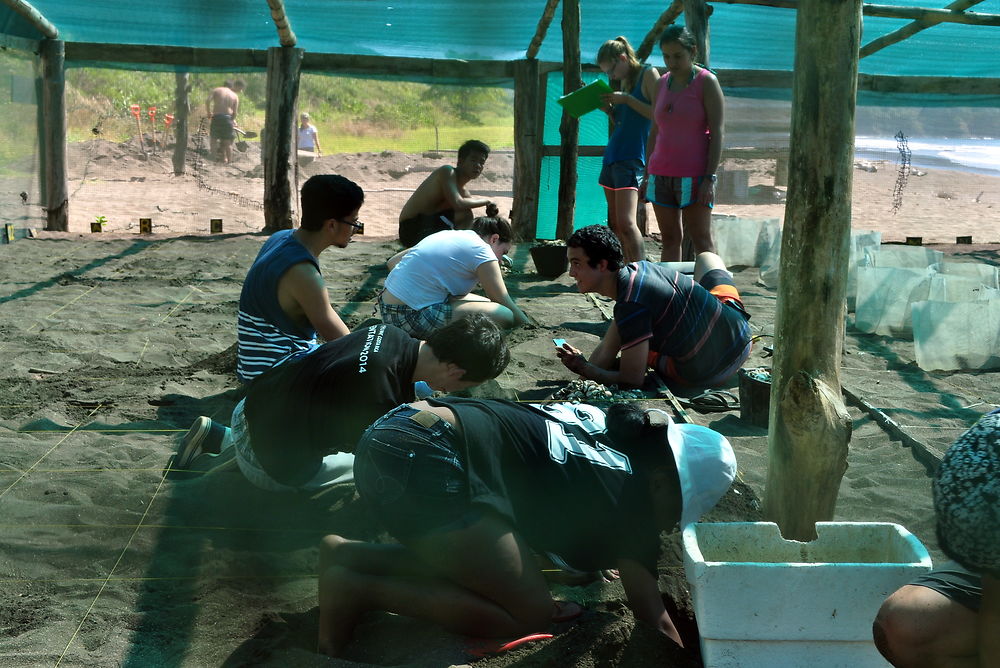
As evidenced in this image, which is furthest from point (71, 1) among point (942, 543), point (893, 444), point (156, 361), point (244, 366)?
point (942, 543)

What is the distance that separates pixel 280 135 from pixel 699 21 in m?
5.26

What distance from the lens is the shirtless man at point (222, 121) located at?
15.1m

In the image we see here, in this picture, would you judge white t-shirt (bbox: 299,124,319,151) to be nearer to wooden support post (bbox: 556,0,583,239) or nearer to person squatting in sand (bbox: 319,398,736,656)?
wooden support post (bbox: 556,0,583,239)

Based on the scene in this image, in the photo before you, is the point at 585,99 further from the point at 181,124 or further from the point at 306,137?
the point at 306,137

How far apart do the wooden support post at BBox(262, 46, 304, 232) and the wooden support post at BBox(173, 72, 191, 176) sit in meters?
4.04

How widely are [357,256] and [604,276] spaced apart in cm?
553

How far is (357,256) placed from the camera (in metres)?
9.83

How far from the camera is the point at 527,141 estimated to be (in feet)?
37.4

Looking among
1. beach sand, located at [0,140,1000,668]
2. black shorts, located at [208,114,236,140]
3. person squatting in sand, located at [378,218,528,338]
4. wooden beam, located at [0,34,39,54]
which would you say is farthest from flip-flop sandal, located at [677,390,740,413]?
black shorts, located at [208,114,236,140]

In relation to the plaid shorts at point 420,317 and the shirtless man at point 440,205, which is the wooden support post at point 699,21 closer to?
the shirtless man at point 440,205

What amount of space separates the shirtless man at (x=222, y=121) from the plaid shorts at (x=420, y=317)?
10505 millimetres

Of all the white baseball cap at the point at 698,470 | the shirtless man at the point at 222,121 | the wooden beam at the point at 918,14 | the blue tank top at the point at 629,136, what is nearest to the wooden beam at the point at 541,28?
the blue tank top at the point at 629,136

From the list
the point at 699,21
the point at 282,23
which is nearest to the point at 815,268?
the point at 699,21

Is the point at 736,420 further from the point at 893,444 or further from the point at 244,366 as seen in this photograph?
the point at 244,366
